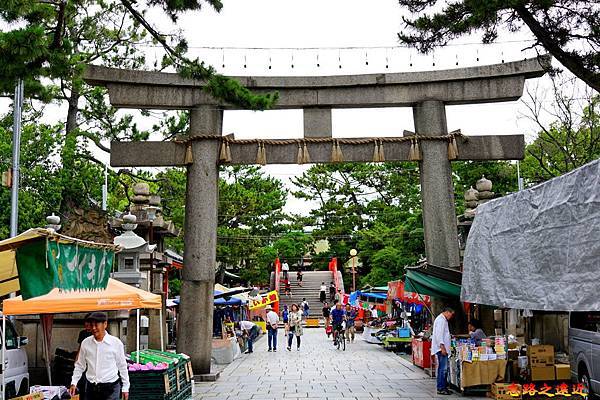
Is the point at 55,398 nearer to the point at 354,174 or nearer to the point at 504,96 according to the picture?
the point at 504,96

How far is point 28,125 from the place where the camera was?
28.1 meters

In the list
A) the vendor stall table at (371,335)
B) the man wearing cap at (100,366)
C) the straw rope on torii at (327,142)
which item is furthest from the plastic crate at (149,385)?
the vendor stall table at (371,335)

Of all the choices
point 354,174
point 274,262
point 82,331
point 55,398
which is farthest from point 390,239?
point 55,398

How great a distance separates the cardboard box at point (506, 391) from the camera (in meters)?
12.4

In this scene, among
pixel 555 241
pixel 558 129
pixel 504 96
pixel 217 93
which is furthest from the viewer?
pixel 558 129

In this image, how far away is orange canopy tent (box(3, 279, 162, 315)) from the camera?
10109mm

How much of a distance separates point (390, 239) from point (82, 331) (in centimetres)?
3273

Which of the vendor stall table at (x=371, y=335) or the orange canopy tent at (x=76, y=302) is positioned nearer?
the orange canopy tent at (x=76, y=302)

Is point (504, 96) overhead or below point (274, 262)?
overhead

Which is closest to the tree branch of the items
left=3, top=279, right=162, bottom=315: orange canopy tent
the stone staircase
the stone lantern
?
left=3, top=279, right=162, bottom=315: orange canopy tent

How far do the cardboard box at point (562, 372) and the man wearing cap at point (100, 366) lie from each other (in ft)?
28.1

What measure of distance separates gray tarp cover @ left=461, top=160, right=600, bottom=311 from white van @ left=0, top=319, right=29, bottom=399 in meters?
8.57

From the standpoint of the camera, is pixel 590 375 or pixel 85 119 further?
pixel 85 119

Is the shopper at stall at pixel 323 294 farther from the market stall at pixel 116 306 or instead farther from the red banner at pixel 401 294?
the market stall at pixel 116 306
